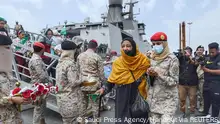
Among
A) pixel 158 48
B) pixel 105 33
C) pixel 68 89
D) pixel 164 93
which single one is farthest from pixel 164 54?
pixel 105 33

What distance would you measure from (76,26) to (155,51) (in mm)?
16934

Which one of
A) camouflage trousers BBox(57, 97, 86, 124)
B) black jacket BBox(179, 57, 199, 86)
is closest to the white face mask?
camouflage trousers BBox(57, 97, 86, 124)

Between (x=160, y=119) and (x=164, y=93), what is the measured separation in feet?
1.17

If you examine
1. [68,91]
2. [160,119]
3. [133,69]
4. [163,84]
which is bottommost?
[160,119]

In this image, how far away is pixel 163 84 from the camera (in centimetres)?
275

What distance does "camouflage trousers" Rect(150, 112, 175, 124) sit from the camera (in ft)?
8.69

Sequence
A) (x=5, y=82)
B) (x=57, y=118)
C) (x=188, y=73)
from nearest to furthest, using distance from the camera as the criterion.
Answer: (x=5, y=82) → (x=57, y=118) → (x=188, y=73)

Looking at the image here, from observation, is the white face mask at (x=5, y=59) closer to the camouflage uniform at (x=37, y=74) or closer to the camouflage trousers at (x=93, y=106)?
the camouflage uniform at (x=37, y=74)

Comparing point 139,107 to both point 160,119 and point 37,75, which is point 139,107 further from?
point 37,75

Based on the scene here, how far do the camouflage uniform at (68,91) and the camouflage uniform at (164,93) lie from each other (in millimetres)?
1216

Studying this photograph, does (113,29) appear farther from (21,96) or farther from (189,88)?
(21,96)

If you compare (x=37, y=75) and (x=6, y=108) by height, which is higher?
(x=37, y=75)

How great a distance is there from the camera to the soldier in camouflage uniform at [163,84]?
2680 millimetres

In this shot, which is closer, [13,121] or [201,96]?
[13,121]
